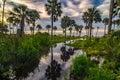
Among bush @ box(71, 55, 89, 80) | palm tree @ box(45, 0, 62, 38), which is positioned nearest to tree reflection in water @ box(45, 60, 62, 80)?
bush @ box(71, 55, 89, 80)

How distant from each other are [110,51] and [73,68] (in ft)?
22.6

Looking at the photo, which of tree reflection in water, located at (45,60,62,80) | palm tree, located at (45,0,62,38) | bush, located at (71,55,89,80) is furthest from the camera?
palm tree, located at (45,0,62,38)

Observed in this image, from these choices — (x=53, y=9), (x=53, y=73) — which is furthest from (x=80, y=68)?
(x=53, y=9)

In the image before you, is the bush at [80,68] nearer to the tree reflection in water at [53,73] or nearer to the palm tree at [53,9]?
the tree reflection in water at [53,73]

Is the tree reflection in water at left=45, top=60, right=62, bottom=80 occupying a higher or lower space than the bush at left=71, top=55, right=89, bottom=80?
lower

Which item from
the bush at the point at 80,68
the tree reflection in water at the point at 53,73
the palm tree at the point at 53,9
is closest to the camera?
the bush at the point at 80,68

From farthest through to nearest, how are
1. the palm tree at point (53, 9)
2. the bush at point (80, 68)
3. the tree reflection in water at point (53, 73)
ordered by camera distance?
1. the palm tree at point (53, 9)
2. the tree reflection in water at point (53, 73)
3. the bush at point (80, 68)

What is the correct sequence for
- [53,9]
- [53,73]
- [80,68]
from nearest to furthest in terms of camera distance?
[80,68] → [53,73] → [53,9]

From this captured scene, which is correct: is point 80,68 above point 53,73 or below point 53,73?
above

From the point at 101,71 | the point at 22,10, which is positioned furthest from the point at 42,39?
the point at 101,71

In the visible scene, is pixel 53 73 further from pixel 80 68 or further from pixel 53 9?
pixel 53 9

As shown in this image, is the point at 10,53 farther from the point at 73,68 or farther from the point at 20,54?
the point at 73,68

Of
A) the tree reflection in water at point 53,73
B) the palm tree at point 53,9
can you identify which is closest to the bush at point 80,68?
the tree reflection in water at point 53,73

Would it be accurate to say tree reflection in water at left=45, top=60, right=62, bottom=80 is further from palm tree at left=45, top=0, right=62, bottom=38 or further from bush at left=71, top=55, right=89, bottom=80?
palm tree at left=45, top=0, right=62, bottom=38
